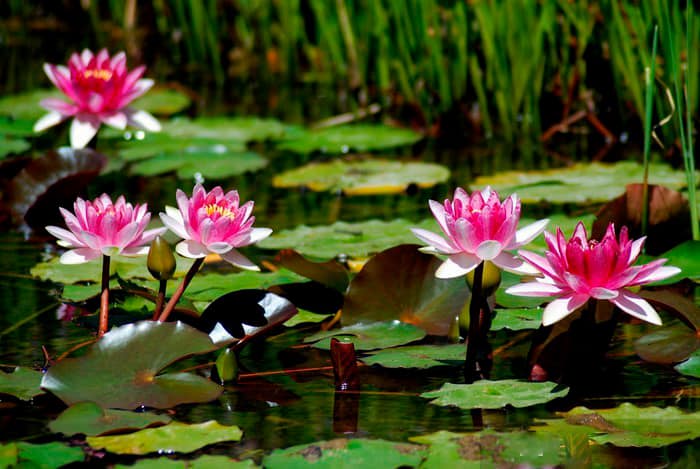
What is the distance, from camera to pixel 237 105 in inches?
177

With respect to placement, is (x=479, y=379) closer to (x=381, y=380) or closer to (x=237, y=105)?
(x=381, y=380)

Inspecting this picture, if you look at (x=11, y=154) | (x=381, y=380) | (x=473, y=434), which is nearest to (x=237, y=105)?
(x=11, y=154)

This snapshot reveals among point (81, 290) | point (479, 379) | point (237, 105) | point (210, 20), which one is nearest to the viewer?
point (479, 379)

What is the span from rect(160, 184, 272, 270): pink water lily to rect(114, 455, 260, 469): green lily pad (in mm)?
367

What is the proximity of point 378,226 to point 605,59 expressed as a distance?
1.56m

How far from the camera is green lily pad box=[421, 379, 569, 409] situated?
4.60 ft

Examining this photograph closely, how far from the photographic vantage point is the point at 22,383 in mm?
1466

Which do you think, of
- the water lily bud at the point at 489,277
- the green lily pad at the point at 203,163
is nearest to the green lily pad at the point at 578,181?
the green lily pad at the point at 203,163

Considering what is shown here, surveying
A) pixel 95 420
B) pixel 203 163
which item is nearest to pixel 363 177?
pixel 203 163

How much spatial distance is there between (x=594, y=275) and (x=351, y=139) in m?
2.18

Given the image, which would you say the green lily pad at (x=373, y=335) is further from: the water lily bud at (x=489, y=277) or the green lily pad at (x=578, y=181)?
the green lily pad at (x=578, y=181)

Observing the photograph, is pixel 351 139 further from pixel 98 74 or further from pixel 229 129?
pixel 98 74

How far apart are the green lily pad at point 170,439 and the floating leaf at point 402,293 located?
49cm

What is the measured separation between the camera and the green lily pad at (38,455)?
1210mm
